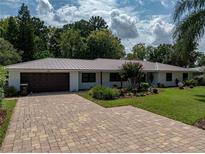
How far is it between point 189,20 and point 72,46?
35775mm

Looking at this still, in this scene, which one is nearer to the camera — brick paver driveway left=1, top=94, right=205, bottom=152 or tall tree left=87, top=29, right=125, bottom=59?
brick paver driveway left=1, top=94, right=205, bottom=152

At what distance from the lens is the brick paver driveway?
5926mm

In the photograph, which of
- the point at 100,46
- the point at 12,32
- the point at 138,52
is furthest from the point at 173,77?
the point at 138,52

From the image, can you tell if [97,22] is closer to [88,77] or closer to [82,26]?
[82,26]

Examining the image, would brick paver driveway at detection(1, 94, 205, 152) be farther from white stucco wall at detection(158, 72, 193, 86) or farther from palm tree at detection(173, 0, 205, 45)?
white stucco wall at detection(158, 72, 193, 86)

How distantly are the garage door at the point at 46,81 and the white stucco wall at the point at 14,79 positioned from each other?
874 millimetres

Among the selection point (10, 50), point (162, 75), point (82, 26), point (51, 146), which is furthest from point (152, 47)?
point (51, 146)

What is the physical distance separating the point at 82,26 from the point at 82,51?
49.1 feet

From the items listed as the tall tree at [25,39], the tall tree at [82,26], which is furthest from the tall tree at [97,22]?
the tall tree at [25,39]

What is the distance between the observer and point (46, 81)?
21.3m

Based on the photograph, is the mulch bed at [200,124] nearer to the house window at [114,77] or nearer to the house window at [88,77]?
the house window at [88,77]

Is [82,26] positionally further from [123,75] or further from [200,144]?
[200,144]

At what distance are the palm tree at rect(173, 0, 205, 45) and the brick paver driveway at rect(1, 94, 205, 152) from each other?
7022 millimetres

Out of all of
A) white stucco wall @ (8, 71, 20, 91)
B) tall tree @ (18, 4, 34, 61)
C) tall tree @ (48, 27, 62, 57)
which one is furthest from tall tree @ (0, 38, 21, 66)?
tall tree @ (48, 27, 62, 57)
